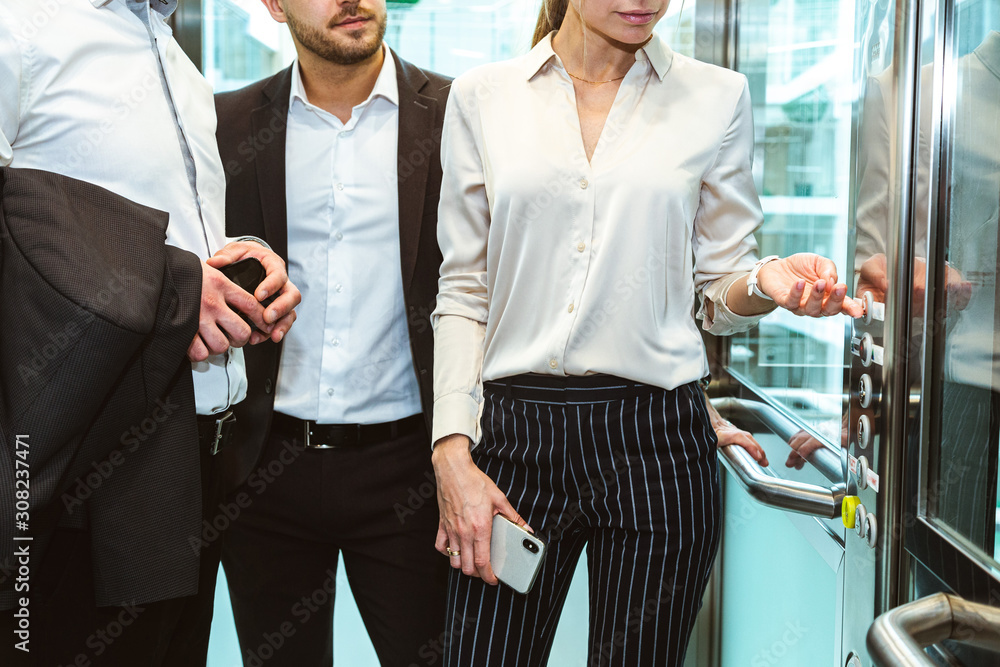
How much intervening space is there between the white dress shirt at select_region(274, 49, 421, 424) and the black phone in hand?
350 mm

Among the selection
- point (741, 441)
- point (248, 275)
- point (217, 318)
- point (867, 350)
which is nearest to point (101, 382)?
point (217, 318)

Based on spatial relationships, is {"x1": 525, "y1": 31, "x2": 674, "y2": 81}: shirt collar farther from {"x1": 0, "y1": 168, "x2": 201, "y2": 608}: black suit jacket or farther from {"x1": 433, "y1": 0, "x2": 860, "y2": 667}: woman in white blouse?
{"x1": 0, "y1": 168, "x2": 201, "y2": 608}: black suit jacket

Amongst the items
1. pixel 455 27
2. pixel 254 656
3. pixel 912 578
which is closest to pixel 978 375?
pixel 912 578

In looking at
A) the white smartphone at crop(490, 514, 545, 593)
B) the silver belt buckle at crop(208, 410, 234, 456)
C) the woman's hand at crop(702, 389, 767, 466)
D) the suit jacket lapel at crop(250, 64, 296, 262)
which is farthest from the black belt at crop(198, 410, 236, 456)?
the woman's hand at crop(702, 389, 767, 466)

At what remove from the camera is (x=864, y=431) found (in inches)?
39.2

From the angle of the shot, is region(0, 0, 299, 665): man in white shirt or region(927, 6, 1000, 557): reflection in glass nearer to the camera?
region(927, 6, 1000, 557): reflection in glass

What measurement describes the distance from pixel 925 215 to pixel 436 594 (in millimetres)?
1161

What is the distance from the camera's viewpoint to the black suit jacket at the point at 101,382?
0.95 metres

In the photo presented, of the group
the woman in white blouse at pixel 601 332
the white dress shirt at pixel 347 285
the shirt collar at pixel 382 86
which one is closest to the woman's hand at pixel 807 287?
the woman in white blouse at pixel 601 332

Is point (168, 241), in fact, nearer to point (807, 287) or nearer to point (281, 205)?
point (281, 205)

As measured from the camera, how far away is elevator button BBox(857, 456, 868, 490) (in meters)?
0.99

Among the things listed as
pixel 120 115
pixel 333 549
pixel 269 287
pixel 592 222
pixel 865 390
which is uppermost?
pixel 120 115

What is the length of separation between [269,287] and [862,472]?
0.82 metres

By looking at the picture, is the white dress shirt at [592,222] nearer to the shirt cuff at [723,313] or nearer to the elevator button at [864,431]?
the shirt cuff at [723,313]
